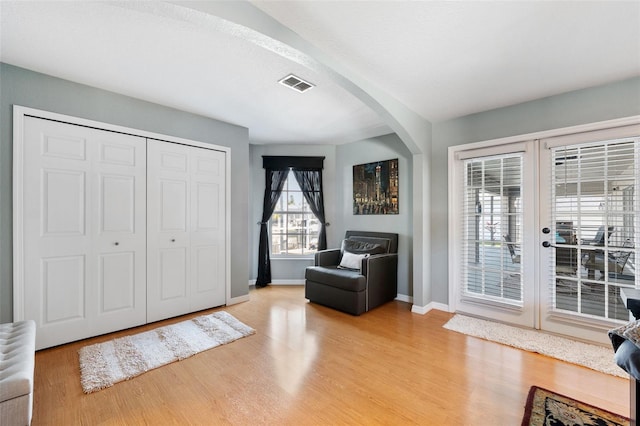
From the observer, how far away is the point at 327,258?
4145 mm

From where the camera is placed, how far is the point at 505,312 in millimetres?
3029

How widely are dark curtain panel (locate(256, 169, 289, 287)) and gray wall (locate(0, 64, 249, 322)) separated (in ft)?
2.62

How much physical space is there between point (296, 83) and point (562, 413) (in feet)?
10.5

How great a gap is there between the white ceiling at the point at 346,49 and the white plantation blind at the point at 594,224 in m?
0.70

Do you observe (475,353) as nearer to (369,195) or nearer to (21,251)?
(369,195)

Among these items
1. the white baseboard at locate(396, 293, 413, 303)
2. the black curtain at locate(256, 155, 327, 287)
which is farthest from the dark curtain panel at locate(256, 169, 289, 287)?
the white baseboard at locate(396, 293, 413, 303)

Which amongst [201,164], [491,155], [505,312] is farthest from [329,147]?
[505,312]

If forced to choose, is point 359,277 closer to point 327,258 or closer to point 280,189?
point 327,258

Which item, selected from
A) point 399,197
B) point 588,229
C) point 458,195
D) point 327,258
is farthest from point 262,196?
point 588,229

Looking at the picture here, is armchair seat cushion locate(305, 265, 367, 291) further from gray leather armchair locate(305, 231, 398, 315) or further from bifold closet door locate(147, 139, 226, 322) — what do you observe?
bifold closet door locate(147, 139, 226, 322)

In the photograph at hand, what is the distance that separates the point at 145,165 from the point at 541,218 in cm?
439

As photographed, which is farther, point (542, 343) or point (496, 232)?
point (496, 232)

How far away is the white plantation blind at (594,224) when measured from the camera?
7.95 ft

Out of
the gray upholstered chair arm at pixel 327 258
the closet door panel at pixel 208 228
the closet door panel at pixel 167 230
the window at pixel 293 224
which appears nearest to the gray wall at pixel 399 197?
the window at pixel 293 224
